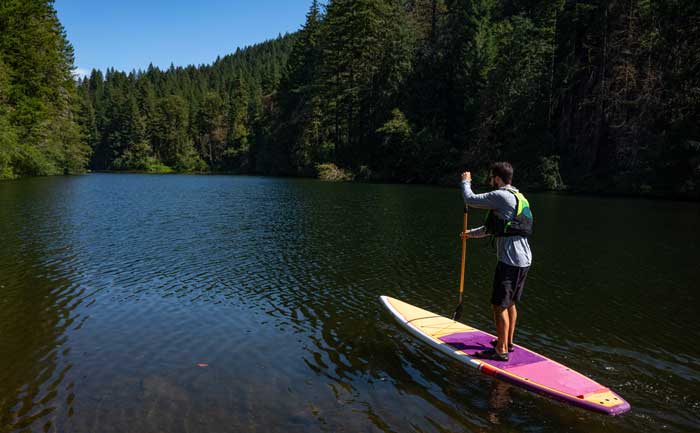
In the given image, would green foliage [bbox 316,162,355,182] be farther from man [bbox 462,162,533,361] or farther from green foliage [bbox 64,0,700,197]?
man [bbox 462,162,533,361]

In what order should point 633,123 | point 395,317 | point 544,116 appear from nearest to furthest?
point 395,317, point 633,123, point 544,116

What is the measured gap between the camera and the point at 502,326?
692 cm

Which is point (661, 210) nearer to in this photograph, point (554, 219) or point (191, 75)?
point (554, 219)

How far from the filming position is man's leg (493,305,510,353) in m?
6.85

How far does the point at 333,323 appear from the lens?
30.9ft

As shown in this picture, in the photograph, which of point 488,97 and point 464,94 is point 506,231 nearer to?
point 488,97

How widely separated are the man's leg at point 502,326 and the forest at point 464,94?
34.5 metres

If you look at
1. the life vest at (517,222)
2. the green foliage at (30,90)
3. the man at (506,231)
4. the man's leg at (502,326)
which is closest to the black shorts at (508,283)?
the man at (506,231)

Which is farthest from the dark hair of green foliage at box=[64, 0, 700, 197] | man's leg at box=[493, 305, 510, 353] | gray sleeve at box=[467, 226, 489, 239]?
green foliage at box=[64, 0, 700, 197]

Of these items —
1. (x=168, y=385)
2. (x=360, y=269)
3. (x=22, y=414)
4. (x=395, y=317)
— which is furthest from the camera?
(x=360, y=269)

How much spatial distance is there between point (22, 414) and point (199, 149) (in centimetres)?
11898

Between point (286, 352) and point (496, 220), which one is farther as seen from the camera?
point (286, 352)

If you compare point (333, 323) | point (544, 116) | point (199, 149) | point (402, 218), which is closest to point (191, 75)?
point (199, 149)

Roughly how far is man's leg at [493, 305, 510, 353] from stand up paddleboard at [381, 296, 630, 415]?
0.72 feet
